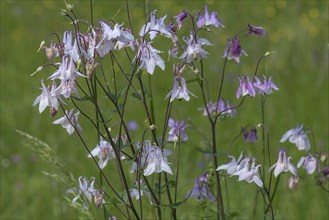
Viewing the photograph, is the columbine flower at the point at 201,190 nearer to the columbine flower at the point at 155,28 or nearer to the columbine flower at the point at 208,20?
the columbine flower at the point at 208,20

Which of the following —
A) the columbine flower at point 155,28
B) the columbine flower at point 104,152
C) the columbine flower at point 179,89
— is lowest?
the columbine flower at point 104,152

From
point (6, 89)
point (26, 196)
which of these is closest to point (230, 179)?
point (26, 196)

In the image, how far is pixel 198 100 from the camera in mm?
5895

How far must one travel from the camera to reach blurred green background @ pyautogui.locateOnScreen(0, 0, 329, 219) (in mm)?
4320

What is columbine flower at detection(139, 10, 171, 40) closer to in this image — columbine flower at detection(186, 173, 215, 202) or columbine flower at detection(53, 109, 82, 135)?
columbine flower at detection(53, 109, 82, 135)

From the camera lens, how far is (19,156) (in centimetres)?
510

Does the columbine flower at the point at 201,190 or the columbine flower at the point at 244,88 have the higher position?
the columbine flower at the point at 244,88

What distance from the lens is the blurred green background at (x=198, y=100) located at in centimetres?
432

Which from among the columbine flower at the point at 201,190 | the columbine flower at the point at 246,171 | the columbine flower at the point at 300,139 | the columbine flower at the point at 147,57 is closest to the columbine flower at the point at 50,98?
the columbine flower at the point at 147,57

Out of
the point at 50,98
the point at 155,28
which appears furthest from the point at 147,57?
the point at 50,98

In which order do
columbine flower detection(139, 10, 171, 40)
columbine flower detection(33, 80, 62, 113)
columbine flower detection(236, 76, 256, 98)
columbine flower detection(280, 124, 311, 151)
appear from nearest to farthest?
columbine flower detection(33, 80, 62, 113), columbine flower detection(139, 10, 171, 40), columbine flower detection(236, 76, 256, 98), columbine flower detection(280, 124, 311, 151)

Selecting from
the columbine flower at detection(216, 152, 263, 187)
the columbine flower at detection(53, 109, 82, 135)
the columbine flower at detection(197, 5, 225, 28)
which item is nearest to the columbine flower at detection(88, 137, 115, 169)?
the columbine flower at detection(53, 109, 82, 135)

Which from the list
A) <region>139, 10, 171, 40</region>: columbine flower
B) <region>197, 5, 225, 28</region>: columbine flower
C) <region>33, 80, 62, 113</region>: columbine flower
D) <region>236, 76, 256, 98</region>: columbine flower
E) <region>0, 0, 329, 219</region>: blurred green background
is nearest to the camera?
<region>33, 80, 62, 113</region>: columbine flower

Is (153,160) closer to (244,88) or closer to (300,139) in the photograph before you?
(244,88)
